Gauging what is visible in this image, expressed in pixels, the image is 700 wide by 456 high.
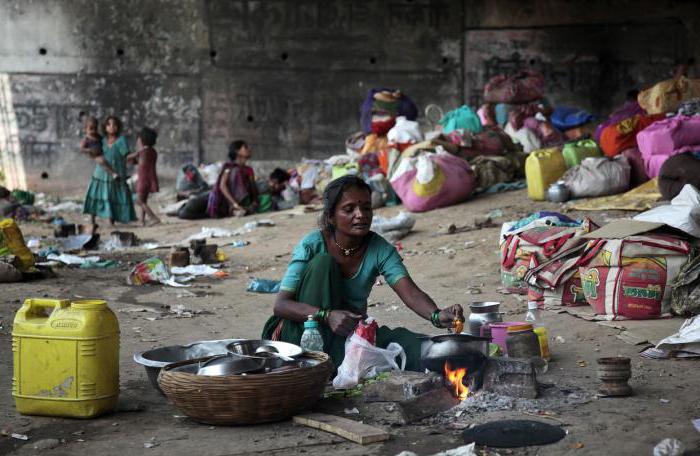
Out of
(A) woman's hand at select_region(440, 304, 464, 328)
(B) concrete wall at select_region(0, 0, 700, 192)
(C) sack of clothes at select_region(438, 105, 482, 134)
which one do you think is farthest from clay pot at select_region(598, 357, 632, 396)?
(B) concrete wall at select_region(0, 0, 700, 192)

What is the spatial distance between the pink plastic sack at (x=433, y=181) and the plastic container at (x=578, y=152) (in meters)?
1.00

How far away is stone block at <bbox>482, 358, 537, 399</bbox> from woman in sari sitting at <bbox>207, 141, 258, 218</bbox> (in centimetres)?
860

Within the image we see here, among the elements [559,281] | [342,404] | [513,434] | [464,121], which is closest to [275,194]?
[464,121]

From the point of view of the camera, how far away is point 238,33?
15.7 meters

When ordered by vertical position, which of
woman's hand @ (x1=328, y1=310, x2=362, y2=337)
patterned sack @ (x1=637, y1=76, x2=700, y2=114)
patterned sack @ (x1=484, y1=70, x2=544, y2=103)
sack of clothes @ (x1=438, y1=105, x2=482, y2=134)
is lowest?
woman's hand @ (x1=328, y1=310, x2=362, y2=337)

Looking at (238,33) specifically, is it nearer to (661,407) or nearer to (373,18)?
(373,18)

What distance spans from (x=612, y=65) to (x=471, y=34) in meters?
2.29

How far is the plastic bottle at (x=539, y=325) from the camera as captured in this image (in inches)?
164

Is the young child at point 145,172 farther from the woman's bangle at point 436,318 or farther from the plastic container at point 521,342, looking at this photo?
the woman's bangle at point 436,318

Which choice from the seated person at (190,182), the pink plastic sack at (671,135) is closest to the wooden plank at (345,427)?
the pink plastic sack at (671,135)

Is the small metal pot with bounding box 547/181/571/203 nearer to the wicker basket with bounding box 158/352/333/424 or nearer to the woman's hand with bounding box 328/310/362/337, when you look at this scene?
the woman's hand with bounding box 328/310/362/337

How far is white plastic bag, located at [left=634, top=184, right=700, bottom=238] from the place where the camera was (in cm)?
505

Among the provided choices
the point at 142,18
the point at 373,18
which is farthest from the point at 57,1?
the point at 373,18

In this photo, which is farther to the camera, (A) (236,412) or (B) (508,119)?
(B) (508,119)
